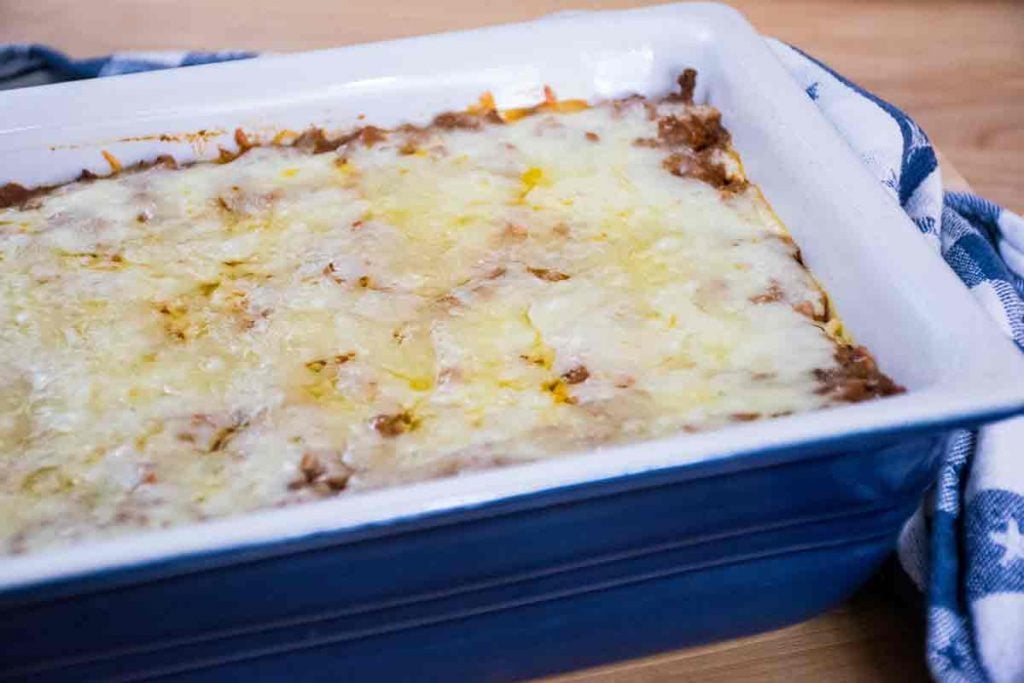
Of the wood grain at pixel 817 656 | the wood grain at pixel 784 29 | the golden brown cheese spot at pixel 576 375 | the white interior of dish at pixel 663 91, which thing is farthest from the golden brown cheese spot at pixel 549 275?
the wood grain at pixel 784 29

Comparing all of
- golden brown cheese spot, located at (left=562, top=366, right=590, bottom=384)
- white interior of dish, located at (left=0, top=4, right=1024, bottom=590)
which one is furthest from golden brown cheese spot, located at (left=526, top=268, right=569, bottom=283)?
white interior of dish, located at (left=0, top=4, right=1024, bottom=590)

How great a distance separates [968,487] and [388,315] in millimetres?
534

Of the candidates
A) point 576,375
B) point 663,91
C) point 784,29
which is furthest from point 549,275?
point 784,29

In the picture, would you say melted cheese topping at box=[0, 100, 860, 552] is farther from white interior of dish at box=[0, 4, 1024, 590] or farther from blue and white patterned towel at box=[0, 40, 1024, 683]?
blue and white patterned towel at box=[0, 40, 1024, 683]

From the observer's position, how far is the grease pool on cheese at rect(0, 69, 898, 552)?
84 centimetres

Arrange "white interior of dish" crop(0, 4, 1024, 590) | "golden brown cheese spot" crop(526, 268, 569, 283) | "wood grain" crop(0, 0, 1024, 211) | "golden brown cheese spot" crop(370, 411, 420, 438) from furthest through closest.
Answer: "wood grain" crop(0, 0, 1024, 211) → "golden brown cheese spot" crop(526, 268, 569, 283) → "golden brown cheese spot" crop(370, 411, 420, 438) → "white interior of dish" crop(0, 4, 1024, 590)

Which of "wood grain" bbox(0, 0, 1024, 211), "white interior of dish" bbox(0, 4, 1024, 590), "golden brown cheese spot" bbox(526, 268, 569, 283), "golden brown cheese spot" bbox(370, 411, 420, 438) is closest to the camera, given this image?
"white interior of dish" bbox(0, 4, 1024, 590)

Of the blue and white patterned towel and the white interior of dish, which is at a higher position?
the white interior of dish

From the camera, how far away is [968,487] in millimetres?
921

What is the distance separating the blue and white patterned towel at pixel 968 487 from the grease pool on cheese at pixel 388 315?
0.14m

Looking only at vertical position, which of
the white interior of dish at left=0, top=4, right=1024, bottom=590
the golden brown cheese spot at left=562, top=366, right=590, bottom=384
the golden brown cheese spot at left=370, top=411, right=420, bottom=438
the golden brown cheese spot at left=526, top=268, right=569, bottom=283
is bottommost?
the golden brown cheese spot at left=370, top=411, right=420, bottom=438

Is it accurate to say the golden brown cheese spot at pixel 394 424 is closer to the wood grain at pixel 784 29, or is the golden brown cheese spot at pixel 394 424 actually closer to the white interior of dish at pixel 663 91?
the white interior of dish at pixel 663 91

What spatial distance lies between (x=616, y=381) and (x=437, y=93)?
48cm

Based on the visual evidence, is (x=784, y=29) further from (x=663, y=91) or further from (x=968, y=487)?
(x=968, y=487)
